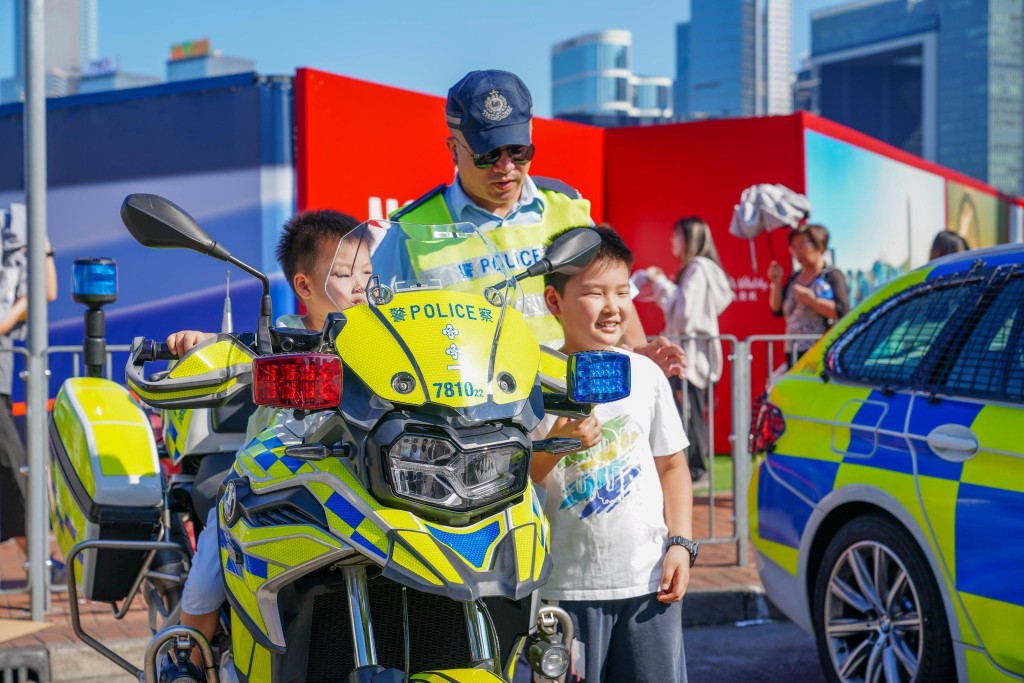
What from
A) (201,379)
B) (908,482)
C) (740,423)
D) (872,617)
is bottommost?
(872,617)

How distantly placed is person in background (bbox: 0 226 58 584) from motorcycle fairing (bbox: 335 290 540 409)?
4.08m

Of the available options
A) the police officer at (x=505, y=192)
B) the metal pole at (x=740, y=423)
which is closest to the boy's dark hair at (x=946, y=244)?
the metal pole at (x=740, y=423)

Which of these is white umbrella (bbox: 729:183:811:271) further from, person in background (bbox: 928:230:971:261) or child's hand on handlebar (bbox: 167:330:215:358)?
child's hand on handlebar (bbox: 167:330:215:358)

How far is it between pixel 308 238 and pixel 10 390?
3792 millimetres

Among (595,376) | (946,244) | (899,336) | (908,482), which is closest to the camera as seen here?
(595,376)

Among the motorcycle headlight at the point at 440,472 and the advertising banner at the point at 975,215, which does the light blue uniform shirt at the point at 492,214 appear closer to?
the motorcycle headlight at the point at 440,472

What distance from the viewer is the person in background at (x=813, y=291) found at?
28.1 ft

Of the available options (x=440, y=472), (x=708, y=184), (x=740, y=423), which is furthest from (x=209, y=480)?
(x=708, y=184)

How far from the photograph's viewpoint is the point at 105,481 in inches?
141

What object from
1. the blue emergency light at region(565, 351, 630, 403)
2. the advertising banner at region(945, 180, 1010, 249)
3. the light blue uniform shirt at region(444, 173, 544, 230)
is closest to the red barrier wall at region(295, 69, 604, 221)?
the light blue uniform shirt at region(444, 173, 544, 230)

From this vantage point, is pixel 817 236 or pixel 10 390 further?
pixel 817 236

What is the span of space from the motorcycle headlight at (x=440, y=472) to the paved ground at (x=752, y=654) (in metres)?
3.15

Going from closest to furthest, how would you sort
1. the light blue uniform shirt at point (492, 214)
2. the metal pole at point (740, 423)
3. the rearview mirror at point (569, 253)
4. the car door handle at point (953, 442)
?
the rearview mirror at point (569, 253)
the light blue uniform shirt at point (492, 214)
the car door handle at point (953, 442)
the metal pole at point (740, 423)

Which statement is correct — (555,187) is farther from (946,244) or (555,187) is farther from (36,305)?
(946,244)
